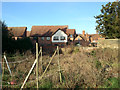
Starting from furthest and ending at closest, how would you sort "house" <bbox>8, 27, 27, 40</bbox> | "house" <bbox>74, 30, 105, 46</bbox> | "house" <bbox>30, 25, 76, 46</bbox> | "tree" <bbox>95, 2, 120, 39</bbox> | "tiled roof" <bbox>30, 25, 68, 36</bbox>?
"tiled roof" <bbox>30, 25, 68, 36</bbox>
"house" <bbox>30, 25, 76, 46</bbox>
"house" <bbox>8, 27, 27, 40</bbox>
"house" <bbox>74, 30, 105, 46</bbox>
"tree" <bbox>95, 2, 120, 39</bbox>

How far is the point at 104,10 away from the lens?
17047mm

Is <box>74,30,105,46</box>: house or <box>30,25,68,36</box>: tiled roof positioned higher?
<box>30,25,68,36</box>: tiled roof

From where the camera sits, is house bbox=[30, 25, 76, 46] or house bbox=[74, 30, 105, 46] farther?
house bbox=[30, 25, 76, 46]

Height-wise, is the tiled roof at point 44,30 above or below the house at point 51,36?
above

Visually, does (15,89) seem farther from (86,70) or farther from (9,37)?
(9,37)

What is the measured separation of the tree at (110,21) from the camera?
1479 centimetres

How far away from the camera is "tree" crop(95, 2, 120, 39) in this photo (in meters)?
14.8

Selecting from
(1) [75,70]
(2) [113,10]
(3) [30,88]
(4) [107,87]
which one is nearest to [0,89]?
(3) [30,88]

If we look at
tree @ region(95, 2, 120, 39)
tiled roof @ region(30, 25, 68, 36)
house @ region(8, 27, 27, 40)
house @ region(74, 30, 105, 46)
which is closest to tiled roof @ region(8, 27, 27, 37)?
house @ region(8, 27, 27, 40)

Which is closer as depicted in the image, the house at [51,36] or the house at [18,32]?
the house at [18,32]

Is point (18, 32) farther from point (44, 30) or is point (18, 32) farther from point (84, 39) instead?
point (84, 39)

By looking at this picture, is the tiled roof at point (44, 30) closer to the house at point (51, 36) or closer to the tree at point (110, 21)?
the house at point (51, 36)

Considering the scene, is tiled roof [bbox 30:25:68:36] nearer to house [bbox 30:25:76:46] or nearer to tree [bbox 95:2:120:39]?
house [bbox 30:25:76:46]

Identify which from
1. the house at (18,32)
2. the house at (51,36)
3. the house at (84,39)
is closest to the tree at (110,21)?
the house at (84,39)
